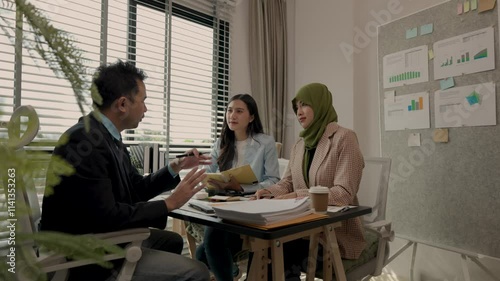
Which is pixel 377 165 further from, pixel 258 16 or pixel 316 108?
pixel 258 16

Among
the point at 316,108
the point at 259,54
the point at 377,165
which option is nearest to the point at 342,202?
the point at 377,165

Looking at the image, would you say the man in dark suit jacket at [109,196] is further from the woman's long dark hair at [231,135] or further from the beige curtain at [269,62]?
the beige curtain at [269,62]

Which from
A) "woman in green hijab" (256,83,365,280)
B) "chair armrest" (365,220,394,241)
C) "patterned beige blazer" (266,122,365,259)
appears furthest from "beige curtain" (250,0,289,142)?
"chair armrest" (365,220,394,241)

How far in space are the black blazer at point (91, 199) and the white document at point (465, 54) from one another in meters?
1.86

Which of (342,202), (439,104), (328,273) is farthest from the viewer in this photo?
(439,104)

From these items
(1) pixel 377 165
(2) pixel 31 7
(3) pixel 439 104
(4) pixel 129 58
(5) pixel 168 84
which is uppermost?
(4) pixel 129 58

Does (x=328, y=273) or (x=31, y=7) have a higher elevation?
(x=31, y=7)

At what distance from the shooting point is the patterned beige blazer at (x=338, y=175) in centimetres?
149

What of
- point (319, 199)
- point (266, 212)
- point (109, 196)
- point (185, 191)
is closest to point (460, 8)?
point (319, 199)

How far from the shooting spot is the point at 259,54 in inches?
135

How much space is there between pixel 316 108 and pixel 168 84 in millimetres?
1511

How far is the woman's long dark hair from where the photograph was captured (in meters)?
2.36

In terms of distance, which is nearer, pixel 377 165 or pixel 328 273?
pixel 328 273

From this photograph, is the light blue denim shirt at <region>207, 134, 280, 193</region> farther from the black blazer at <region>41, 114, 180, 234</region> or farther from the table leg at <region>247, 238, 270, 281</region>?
the black blazer at <region>41, 114, 180, 234</region>
